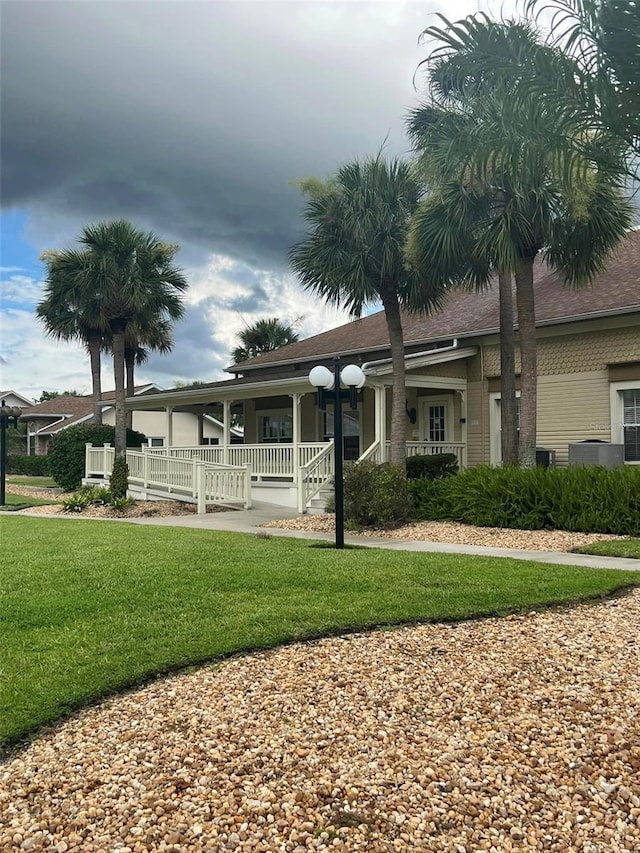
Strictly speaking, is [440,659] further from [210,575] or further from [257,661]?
[210,575]

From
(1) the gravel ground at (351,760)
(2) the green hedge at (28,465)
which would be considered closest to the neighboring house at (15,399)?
(2) the green hedge at (28,465)

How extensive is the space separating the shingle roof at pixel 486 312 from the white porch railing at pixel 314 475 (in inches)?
166

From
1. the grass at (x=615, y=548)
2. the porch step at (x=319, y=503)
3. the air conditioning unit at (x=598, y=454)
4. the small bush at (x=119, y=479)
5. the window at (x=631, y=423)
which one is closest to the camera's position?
the grass at (x=615, y=548)

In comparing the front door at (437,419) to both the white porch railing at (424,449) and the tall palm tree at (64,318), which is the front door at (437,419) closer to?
the white porch railing at (424,449)

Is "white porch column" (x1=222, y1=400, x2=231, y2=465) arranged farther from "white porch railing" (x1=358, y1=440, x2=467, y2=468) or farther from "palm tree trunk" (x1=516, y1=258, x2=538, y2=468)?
"palm tree trunk" (x1=516, y1=258, x2=538, y2=468)

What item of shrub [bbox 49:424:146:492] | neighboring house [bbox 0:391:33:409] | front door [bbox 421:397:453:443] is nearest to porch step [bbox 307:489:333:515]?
front door [bbox 421:397:453:443]

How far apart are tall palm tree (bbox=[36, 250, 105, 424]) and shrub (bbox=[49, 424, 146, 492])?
2.16 m

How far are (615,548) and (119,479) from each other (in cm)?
1444

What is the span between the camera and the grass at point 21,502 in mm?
19538

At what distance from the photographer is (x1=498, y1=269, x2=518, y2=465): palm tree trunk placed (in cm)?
1486

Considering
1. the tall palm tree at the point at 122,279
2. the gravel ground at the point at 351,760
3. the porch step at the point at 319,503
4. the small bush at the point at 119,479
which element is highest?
the tall palm tree at the point at 122,279

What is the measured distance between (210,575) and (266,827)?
15.7ft

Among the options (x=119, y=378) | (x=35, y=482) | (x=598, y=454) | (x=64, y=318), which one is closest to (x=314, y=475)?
(x=598, y=454)

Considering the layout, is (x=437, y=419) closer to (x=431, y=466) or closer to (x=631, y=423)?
(x=431, y=466)
